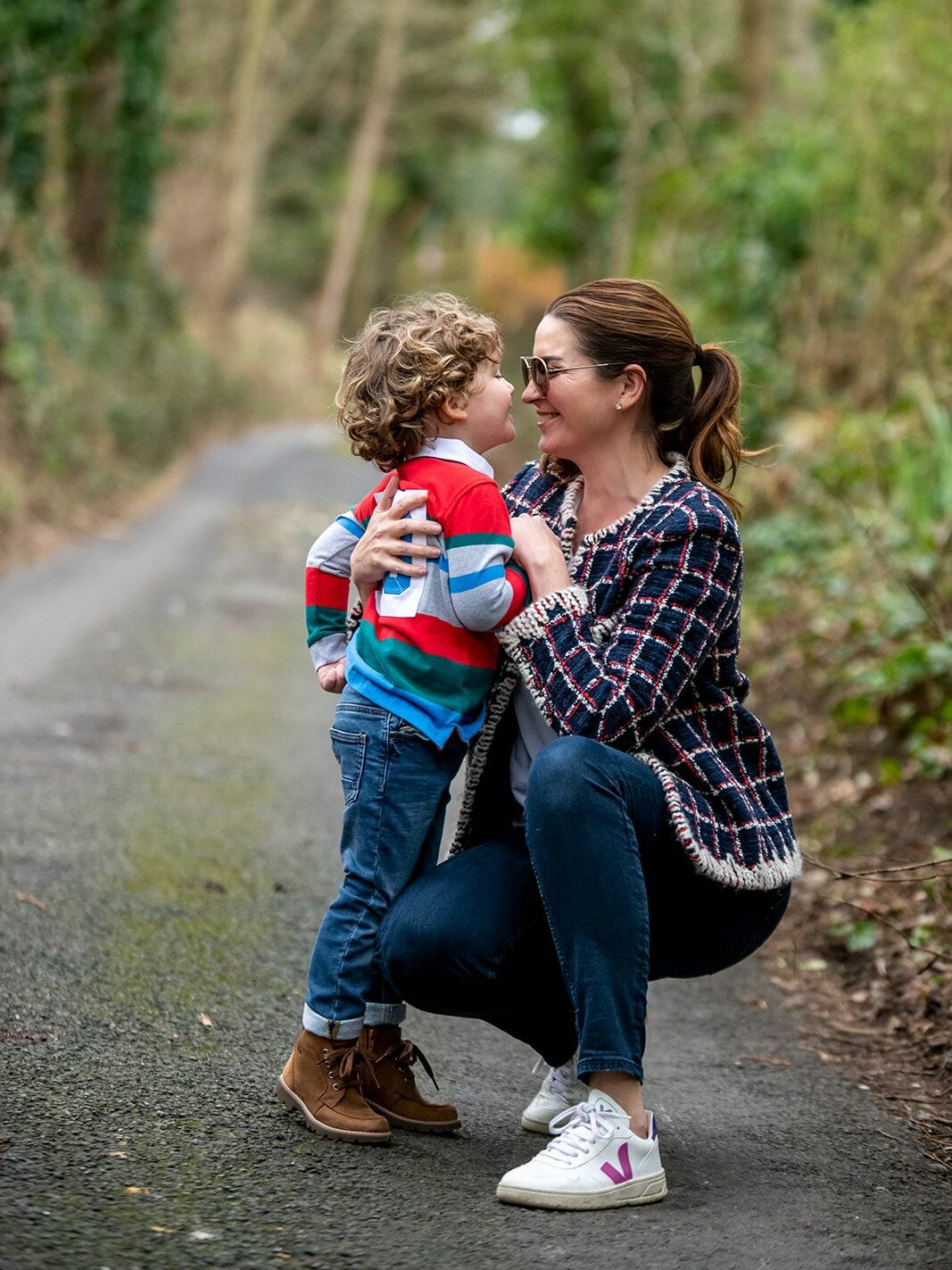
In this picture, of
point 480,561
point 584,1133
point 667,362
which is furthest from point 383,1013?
point 667,362

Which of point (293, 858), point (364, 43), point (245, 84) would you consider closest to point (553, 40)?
point (245, 84)

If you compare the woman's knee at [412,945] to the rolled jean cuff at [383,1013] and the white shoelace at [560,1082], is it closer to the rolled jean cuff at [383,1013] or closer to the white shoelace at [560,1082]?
the rolled jean cuff at [383,1013]

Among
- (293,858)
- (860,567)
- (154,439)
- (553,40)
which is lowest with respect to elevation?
(293,858)

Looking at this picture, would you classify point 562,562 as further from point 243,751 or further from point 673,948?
point 243,751

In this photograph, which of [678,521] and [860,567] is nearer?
[678,521]

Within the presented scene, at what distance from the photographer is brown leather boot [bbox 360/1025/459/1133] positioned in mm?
3428

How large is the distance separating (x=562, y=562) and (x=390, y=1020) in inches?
41.1

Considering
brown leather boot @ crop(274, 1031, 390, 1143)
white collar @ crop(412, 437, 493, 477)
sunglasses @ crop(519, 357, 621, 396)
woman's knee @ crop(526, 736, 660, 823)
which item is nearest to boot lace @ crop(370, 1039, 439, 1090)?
brown leather boot @ crop(274, 1031, 390, 1143)

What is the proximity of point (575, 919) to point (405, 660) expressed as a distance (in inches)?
24.6

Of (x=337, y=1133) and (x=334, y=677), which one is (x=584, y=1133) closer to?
(x=337, y=1133)

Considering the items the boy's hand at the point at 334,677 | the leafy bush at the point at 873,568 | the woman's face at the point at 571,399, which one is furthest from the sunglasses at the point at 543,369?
the leafy bush at the point at 873,568

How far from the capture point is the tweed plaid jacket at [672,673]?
3.20m

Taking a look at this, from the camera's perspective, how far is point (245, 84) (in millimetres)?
35375

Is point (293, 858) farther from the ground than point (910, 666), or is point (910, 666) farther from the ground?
point (910, 666)
